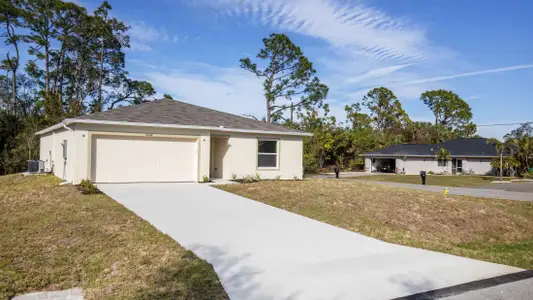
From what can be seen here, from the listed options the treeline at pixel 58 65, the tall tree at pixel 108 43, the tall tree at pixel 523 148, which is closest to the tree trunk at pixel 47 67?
the treeline at pixel 58 65

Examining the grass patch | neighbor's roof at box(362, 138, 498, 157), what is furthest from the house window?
neighbor's roof at box(362, 138, 498, 157)

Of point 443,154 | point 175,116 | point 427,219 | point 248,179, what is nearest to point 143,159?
point 175,116

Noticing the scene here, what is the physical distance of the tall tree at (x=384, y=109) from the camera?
5500cm

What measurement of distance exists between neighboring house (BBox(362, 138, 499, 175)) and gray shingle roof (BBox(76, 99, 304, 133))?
2156cm

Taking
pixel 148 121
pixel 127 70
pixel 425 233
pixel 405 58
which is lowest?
pixel 425 233

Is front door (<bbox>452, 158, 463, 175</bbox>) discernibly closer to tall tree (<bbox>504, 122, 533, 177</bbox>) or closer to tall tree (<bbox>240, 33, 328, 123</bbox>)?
tall tree (<bbox>504, 122, 533, 177</bbox>)

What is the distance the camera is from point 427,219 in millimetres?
8438

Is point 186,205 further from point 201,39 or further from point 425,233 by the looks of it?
point 201,39

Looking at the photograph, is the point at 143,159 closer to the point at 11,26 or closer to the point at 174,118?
the point at 174,118

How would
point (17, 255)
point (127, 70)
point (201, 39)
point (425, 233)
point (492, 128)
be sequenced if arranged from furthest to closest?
point (492, 128)
point (127, 70)
point (201, 39)
point (425, 233)
point (17, 255)

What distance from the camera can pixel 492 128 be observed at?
47125 millimetres

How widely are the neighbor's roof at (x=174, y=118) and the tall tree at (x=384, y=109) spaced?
138 feet

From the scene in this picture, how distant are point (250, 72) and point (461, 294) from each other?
100 ft

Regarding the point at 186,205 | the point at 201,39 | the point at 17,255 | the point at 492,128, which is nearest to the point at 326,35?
the point at 201,39
